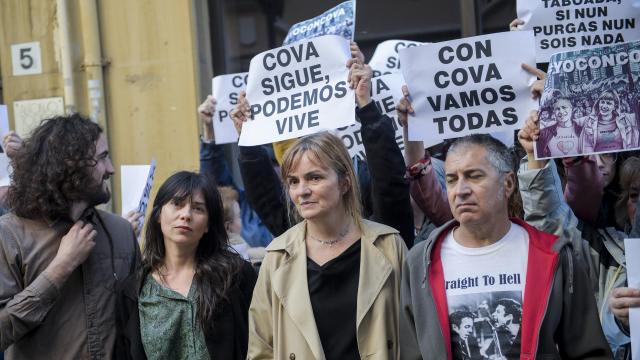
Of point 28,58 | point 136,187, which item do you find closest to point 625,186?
point 136,187

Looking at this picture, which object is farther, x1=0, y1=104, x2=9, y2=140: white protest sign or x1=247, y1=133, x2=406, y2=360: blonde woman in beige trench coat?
x1=0, y1=104, x2=9, y2=140: white protest sign

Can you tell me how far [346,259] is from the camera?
362cm

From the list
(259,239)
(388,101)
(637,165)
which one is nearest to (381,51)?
(388,101)

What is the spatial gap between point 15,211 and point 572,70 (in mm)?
2541

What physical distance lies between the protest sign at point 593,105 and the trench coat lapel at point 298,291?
1105 millimetres

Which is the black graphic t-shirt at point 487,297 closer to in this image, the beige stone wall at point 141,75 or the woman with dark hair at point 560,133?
the woman with dark hair at point 560,133

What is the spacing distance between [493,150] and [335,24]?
5.29 feet

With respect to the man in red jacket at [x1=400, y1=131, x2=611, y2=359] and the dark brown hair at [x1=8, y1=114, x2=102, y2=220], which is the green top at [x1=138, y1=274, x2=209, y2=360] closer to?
the dark brown hair at [x1=8, y1=114, x2=102, y2=220]

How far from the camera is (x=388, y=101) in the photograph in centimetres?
489

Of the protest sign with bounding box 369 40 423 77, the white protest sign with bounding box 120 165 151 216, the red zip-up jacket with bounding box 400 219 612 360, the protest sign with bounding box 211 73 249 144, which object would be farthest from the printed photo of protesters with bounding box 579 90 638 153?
the white protest sign with bounding box 120 165 151 216

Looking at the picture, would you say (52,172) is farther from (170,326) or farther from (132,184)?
(132,184)

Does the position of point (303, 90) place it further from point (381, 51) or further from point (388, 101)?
point (381, 51)

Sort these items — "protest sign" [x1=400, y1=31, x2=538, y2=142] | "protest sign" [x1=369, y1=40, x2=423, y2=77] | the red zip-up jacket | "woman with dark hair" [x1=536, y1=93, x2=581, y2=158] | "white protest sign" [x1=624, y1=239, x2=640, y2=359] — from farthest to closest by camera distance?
"protest sign" [x1=369, y1=40, x2=423, y2=77] < "protest sign" [x1=400, y1=31, x2=538, y2=142] < "woman with dark hair" [x1=536, y1=93, x2=581, y2=158] < "white protest sign" [x1=624, y1=239, x2=640, y2=359] < the red zip-up jacket

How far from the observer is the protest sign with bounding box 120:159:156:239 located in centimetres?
480
